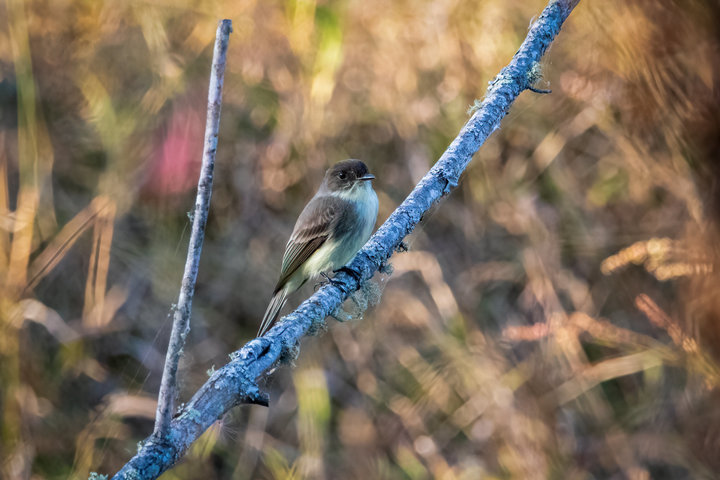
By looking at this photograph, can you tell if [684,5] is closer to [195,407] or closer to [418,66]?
[418,66]

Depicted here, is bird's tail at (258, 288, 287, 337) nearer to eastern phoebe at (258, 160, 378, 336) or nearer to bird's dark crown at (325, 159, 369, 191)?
eastern phoebe at (258, 160, 378, 336)

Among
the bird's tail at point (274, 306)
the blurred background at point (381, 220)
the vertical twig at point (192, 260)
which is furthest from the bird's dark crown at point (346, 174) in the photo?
the vertical twig at point (192, 260)

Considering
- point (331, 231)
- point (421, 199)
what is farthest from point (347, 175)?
point (421, 199)

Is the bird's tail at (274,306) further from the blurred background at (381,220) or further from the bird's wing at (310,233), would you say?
the blurred background at (381,220)

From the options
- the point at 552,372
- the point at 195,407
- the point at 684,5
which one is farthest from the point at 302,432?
the point at 684,5

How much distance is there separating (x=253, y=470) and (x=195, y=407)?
273 cm

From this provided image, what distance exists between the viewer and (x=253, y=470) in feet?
13.0

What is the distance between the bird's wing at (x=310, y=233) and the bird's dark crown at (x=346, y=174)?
8cm

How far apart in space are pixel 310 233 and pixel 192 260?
191 cm

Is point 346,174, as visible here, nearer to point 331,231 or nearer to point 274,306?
point 331,231

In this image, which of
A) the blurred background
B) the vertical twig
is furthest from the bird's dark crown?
the vertical twig

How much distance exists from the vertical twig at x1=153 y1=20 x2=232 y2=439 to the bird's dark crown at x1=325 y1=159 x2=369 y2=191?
1.87 meters

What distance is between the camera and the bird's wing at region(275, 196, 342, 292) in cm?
327

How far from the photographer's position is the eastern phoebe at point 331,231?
10.3ft
